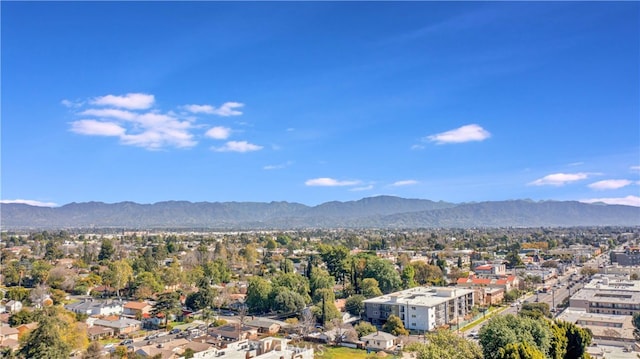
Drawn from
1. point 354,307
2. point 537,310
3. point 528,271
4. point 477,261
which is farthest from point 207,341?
point 477,261

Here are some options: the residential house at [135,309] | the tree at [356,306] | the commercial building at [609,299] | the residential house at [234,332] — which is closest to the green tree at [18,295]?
the residential house at [135,309]

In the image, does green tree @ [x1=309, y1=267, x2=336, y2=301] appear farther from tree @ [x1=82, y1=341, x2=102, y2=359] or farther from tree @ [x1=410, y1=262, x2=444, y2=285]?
tree @ [x1=82, y1=341, x2=102, y2=359]

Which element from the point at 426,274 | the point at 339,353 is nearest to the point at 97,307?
the point at 339,353

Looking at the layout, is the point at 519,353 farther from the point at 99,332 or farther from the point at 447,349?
the point at 99,332

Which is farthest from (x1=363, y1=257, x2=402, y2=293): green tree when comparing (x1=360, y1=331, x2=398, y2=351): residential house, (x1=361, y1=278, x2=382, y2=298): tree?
(x1=360, y1=331, x2=398, y2=351): residential house

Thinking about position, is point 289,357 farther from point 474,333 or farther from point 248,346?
point 474,333
